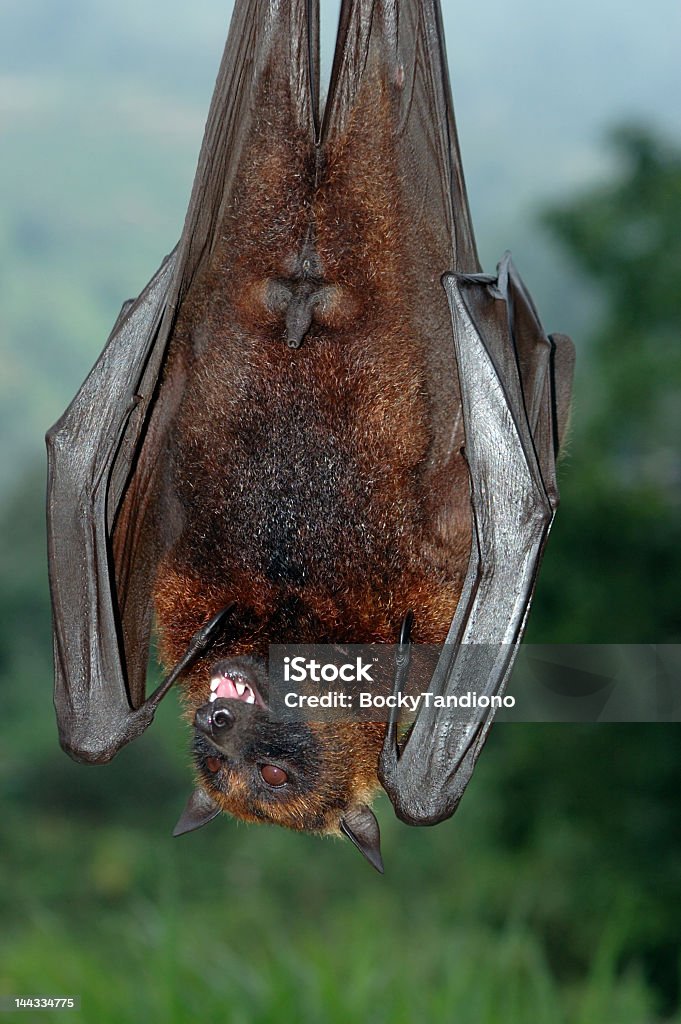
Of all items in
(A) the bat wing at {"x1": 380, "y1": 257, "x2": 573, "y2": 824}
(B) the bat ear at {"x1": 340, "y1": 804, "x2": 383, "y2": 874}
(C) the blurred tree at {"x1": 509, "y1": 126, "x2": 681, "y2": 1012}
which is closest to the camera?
(A) the bat wing at {"x1": 380, "y1": 257, "x2": 573, "y2": 824}

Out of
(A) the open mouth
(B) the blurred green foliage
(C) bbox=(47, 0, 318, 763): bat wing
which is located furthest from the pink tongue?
(B) the blurred green foliage

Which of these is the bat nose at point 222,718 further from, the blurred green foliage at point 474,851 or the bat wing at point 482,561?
the blurred green foliage at point 474,851

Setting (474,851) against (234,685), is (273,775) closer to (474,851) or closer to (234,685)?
(234,685)

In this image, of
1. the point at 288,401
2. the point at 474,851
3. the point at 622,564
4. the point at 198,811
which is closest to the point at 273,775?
the point at 198,811

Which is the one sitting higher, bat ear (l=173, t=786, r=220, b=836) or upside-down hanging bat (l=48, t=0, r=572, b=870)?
upside-down hanging bat (l=48, t=0, r=572, b=870)

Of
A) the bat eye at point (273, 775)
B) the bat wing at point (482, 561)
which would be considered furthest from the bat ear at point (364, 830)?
the bat wing at point (482, 561)

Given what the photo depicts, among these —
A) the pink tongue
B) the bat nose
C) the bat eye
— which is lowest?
the bat eye

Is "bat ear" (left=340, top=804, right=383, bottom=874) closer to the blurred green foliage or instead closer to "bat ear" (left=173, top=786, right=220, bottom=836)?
"bat ear" (left=173, top=786, right=220, bottom=836)
